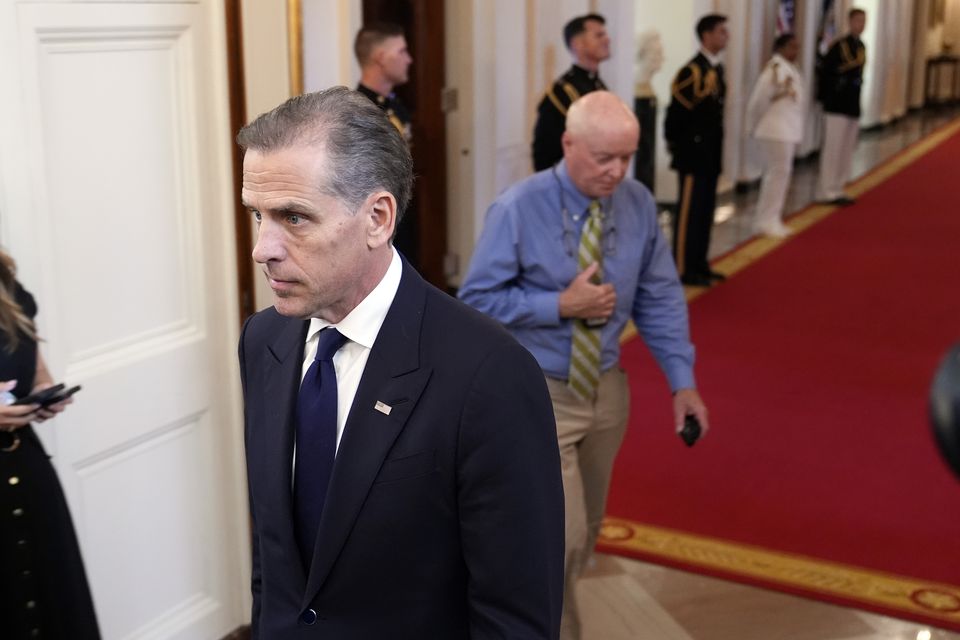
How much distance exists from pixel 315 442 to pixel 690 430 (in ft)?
6.60

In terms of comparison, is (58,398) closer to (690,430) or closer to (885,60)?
(690,430)

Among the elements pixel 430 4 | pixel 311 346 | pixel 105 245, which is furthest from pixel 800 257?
pixel 311 346

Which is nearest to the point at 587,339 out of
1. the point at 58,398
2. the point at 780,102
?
the point at 58,398

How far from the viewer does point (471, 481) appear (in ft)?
6.10

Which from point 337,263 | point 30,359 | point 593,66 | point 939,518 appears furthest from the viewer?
point 593,66

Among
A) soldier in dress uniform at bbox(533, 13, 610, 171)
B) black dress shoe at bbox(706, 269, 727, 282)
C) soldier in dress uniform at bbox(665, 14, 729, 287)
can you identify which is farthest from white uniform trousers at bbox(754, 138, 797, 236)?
soldier in dress uniform at bbox(533, 13, 610, 171)

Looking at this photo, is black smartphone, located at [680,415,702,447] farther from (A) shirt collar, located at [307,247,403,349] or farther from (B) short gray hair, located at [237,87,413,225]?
(B) short gray hair, located at [237,87,413,225]

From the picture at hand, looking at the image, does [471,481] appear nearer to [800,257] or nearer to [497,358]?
[497,358]

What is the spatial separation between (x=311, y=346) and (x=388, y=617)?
1.45 feet

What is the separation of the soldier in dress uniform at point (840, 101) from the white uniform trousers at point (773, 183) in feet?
6.62

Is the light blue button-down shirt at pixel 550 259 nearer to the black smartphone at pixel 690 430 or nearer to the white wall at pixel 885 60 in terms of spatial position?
the black smartphone at pixel 690 430

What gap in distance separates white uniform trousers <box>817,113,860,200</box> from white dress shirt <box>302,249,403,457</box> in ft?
38.7

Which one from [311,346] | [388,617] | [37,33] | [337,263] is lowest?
[388,617]

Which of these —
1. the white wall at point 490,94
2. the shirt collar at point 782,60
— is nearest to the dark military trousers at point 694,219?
the white wall at point 490,94
